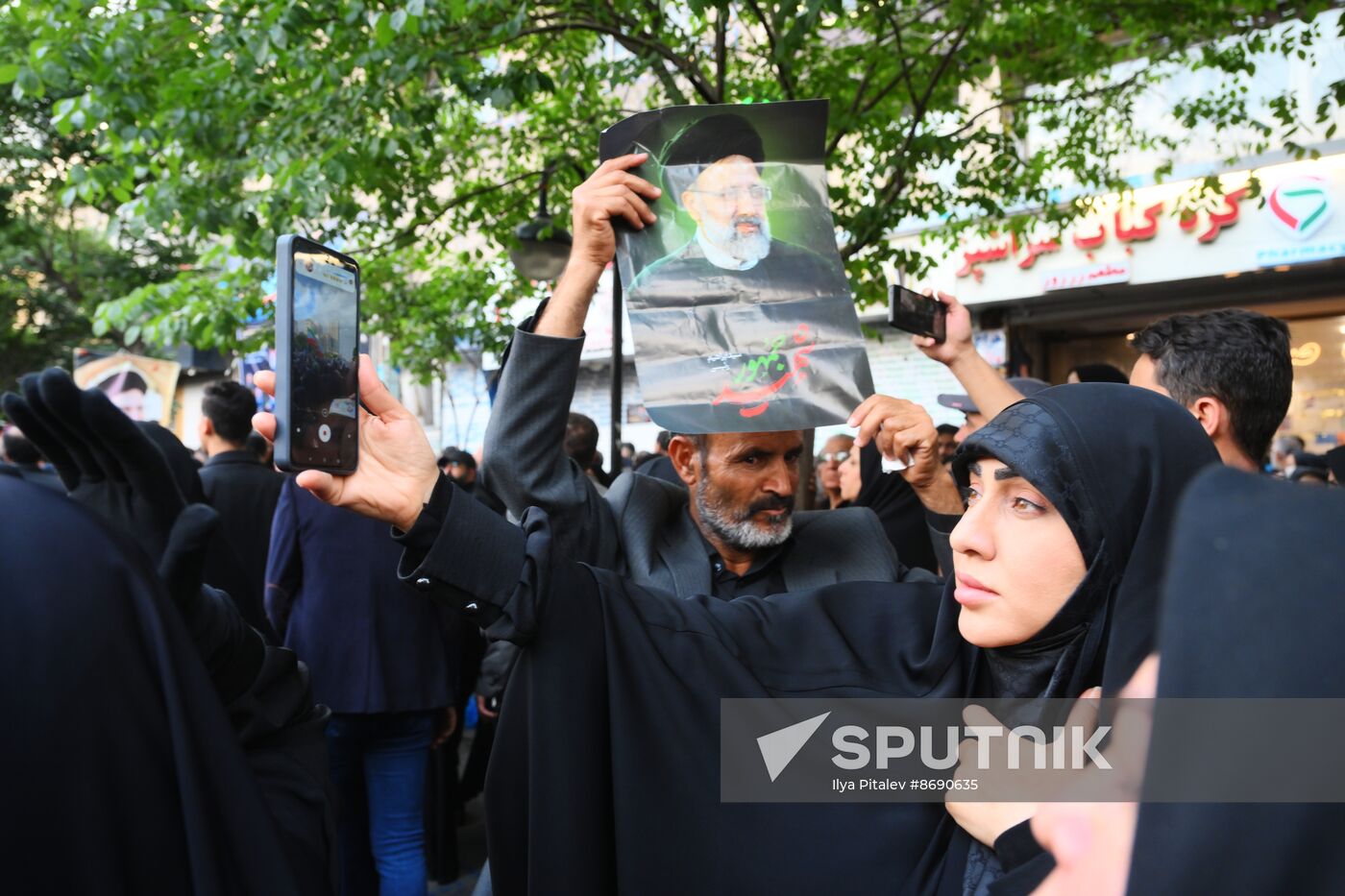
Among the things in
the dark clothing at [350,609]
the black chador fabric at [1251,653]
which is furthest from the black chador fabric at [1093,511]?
the dark clothing at [350,609]

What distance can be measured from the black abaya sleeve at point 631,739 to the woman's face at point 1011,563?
17 centimetres

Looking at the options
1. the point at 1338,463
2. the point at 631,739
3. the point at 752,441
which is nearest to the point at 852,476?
the point at 1338,463

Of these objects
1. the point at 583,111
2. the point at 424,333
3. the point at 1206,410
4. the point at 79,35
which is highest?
the point at 583,111

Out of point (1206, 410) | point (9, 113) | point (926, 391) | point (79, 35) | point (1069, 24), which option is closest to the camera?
point (1206, 410)

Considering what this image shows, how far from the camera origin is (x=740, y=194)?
8.11ft

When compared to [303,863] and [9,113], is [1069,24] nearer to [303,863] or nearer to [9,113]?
[303,863]

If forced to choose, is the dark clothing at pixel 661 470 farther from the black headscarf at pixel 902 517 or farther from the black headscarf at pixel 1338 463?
the black headscarf at pixel 1338 463

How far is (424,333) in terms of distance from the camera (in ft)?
37.5

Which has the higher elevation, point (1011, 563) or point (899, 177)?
point (899, 177)

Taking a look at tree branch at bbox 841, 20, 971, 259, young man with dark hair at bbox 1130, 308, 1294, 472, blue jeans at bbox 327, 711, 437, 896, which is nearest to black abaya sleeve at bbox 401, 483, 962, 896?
young man with dark hair at bbox 1130, 308, 1294, 472

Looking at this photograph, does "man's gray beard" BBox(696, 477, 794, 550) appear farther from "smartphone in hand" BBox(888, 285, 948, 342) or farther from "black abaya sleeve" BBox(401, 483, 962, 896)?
"black abaya sleeve" BBox(401, 483, 962, 896)

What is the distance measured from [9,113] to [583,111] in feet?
33.8

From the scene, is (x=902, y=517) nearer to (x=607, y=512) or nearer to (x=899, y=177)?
(x=607, y=512)

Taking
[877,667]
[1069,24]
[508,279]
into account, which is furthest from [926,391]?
[877,667]
